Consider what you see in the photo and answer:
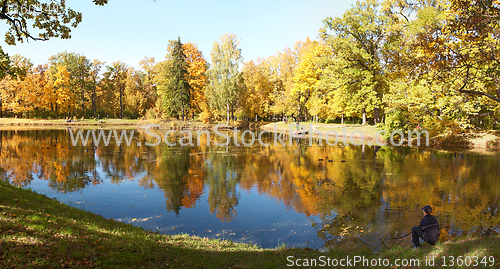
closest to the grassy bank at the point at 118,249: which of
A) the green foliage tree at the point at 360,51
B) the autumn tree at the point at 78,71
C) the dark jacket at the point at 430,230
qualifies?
the dark jacket at the point at 430,230

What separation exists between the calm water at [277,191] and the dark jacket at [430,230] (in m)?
1.52

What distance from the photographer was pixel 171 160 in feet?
76.7

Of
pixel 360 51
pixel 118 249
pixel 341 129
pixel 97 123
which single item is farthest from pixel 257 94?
pixel 118 249

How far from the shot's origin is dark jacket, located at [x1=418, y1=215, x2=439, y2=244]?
773 cm

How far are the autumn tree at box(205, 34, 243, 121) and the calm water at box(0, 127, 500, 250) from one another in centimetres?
3481

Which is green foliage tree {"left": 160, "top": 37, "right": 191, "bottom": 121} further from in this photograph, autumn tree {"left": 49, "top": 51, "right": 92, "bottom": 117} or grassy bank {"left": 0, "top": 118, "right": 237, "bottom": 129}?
autumn tree {"left": 49, "top": 51, "right": 92, "bottom": 117}

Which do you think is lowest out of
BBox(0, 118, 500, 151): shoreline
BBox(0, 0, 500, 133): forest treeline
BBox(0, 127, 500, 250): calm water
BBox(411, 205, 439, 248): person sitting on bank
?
BBox(0, 127, 500, 250): calm water

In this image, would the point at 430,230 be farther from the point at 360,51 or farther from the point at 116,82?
the point at 116,82

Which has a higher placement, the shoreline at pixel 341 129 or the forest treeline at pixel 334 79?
the forest treeline at pixel 334 79

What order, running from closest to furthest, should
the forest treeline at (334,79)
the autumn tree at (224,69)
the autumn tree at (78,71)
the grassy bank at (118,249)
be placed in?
1. the grassy bank at (118,249)
2. the forest treeline at (334,79)
3. the autumn tree at (224,69)
4. the autumn tree at (78,71)

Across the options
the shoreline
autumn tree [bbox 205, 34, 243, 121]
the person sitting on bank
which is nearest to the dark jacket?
the person sitting on bank

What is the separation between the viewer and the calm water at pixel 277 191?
10227 millimetres

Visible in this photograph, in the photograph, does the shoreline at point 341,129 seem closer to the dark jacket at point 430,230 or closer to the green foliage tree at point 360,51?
the green foliage tree at point 360,51

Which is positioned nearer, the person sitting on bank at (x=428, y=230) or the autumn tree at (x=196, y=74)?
the person sitting on bank at (x=428, y=230)
